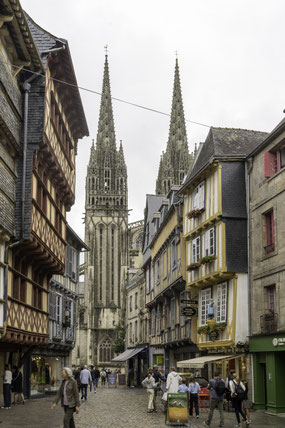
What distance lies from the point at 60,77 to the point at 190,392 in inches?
433

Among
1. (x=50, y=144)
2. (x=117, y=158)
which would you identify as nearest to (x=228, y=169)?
(x=50, y=144)

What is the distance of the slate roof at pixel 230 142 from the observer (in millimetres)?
24109

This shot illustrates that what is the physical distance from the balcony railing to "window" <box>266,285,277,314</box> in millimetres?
218

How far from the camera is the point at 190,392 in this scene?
18172mm

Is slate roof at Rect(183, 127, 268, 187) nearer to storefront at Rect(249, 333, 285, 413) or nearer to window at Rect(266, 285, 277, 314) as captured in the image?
window at Rect(266, 285, 277, 314)

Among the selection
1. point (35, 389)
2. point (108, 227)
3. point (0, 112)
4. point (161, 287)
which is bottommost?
point (35, 389)

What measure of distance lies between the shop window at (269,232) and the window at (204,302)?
4346 millimetres

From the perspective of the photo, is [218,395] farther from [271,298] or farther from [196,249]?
[196,249]

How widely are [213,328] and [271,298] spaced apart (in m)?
3.09

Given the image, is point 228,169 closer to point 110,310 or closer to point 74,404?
point 74,404

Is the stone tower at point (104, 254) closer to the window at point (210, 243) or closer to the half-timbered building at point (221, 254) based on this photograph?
the half-timbered building at point (221, 254)

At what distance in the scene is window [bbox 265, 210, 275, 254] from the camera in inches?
785

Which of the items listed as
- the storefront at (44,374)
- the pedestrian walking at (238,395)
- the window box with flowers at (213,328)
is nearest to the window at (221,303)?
the window box with flowers at (213,328)

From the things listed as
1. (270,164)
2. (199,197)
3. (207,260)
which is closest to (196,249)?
(199,197)
